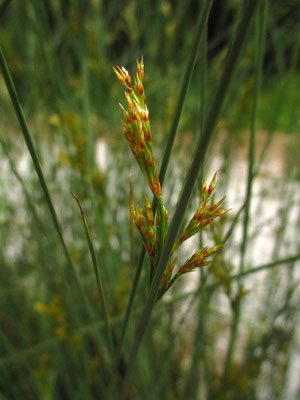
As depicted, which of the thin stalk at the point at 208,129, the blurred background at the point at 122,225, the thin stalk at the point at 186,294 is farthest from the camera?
the blurred background at the point at 122,225

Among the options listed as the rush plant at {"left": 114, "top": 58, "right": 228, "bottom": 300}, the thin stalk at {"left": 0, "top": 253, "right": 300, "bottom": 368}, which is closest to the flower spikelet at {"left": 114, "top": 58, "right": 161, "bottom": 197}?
the rush plant at {"left": 114, "top": 58, "right": 228, "bottom": 300}

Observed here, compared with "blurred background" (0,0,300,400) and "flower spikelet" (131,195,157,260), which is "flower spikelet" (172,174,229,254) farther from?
"blurred background" (0,0,300,400)

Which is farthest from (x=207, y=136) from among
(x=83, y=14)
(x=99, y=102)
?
(x=99, y=102)

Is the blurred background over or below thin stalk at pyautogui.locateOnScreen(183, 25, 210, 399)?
over

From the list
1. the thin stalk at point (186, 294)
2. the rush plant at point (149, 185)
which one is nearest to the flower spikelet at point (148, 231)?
the rush plant at point (149, 185)

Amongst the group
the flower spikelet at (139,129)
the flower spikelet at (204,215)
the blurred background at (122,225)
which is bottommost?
the flower spikelet at (204,215)

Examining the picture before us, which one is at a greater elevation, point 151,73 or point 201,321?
point 151,73

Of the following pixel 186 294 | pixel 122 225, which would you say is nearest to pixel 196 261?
pixel 186 294

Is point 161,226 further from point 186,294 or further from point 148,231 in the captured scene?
point 186,294

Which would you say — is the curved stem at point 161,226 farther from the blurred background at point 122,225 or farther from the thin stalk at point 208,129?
the blurred background at point 122,225

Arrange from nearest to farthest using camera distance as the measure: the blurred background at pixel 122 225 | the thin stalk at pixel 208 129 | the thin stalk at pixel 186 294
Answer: the thin stalk at pixel 208 129 → the thin stalk at pixel 186 294 → the blurred background at pixel 122 225

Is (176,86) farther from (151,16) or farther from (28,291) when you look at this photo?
(28,291)
